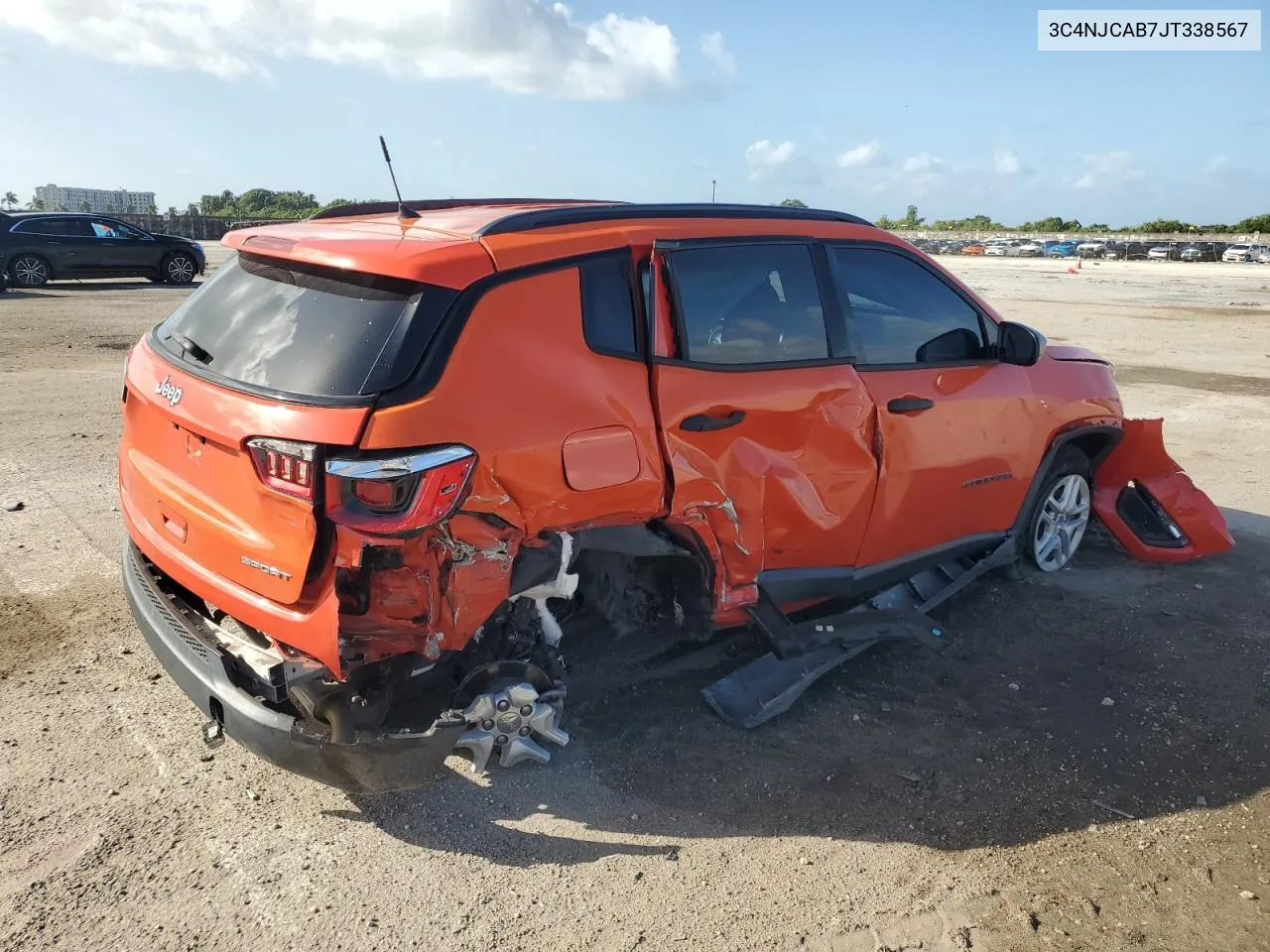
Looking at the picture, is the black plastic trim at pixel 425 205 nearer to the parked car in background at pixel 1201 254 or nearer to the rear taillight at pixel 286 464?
the rear taillight at pixel 286 464

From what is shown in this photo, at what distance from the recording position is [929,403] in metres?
4.13

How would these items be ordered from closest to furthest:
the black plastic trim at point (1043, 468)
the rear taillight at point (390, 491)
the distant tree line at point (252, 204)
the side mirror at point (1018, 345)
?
the rear taillight at point (390, 491) → the side mirror at point (1018, 345) → the black plastic trim at point (1043, 468) → the distant tree line at point (252, 204)

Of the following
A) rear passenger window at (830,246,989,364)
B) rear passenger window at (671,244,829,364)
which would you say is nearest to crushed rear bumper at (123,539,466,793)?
rear passenger window at (671,244,829,364)

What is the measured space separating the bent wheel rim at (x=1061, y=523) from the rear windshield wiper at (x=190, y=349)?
4110 millimetres

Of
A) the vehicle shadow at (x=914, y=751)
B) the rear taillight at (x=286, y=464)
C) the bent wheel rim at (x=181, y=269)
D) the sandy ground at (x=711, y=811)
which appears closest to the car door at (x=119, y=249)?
the bent wheel rim at (x=181, y=269)

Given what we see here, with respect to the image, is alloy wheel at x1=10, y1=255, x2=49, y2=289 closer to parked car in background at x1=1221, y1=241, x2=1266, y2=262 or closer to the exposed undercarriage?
the exposed undercarriage

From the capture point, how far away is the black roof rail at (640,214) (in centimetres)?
319

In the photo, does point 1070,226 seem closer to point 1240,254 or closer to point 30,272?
point 1240,254

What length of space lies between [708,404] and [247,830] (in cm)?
205

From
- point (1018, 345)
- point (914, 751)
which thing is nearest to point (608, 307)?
point (914, 751)

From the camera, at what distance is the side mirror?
4.46 m

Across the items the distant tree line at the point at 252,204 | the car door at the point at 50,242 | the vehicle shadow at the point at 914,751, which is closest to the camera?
the vehicle shadow at the point at 914,751

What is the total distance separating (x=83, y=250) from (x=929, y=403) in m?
20.4

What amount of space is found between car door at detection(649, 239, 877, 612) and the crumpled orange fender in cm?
238
